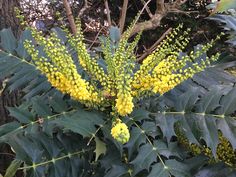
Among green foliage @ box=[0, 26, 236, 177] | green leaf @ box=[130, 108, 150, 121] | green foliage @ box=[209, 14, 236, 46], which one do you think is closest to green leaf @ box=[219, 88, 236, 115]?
green foliage @ box=[0, 26, 236, 177]

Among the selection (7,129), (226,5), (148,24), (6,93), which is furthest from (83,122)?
(148,24)

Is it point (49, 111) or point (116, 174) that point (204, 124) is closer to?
point (116, 174)

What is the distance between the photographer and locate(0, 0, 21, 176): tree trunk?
2.30 metres

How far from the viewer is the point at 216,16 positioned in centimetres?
193

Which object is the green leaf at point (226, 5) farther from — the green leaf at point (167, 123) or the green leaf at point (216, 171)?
the green leaf at point (216, 171)

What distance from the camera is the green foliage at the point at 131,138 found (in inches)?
50.9

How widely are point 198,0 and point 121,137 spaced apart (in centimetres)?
278

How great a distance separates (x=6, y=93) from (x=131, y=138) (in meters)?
1.26

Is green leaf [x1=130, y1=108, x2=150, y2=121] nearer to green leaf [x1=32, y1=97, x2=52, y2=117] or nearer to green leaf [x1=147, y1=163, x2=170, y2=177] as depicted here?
green leaf [x1=147, y1=163, x2=170, y2=177]

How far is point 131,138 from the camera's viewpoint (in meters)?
1.30

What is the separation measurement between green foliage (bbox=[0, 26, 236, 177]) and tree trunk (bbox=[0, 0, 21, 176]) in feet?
3.01

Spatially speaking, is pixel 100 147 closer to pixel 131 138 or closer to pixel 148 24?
pixel 131 138

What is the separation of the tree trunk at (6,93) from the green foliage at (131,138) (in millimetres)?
918

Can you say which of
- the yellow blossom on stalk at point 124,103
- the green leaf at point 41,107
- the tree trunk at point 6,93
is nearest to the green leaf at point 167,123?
the yellow blossom on stalk at point 124,103
